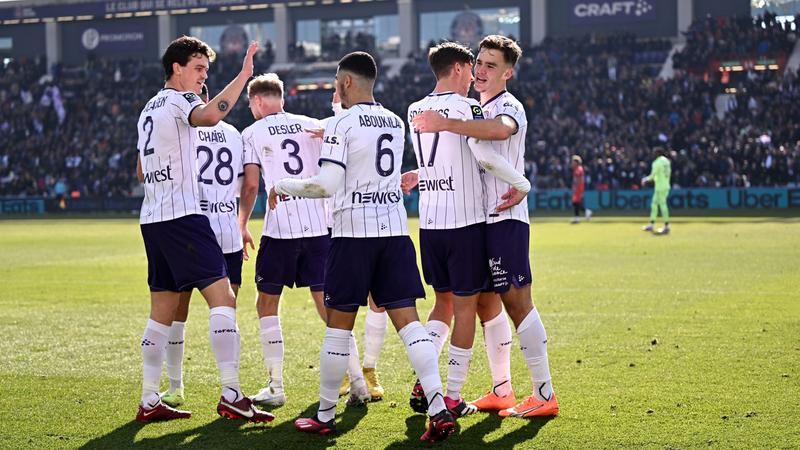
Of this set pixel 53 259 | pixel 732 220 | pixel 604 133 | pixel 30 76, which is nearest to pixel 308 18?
pixel 30 76

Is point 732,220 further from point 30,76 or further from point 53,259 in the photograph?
point 30,76

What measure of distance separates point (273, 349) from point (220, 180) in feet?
4.47

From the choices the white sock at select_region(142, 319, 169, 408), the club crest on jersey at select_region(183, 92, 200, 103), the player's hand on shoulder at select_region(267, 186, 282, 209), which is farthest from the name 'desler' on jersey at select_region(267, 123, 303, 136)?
the white sock at select_region(142, 319, 169, 408)

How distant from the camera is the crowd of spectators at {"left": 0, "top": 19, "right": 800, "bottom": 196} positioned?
133 ft

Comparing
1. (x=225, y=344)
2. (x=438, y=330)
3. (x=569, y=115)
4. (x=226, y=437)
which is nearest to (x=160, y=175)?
(x=225, y=344)

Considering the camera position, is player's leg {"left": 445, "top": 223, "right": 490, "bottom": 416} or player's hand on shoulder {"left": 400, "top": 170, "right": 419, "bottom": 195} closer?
player's leg {"left": 445, "top": 223, "right": 490, "bottom": 416}

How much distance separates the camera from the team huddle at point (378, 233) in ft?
21.4

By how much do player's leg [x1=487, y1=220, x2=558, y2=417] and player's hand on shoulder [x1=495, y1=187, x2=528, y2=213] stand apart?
125 mm

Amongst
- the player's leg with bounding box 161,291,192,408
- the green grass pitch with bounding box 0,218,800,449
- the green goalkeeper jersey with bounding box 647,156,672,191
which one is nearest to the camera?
the green grass pitch with bounding box 0,218,800,449

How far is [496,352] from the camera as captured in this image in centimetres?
735

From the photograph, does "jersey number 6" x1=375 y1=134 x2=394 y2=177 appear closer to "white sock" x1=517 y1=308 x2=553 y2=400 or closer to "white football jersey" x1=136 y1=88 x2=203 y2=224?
"white football jersey" x1=136 y1=88 x2=203 y2=224

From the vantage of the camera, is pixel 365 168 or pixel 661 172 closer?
pixel 365 168

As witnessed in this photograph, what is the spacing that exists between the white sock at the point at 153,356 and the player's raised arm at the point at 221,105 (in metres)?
1.48

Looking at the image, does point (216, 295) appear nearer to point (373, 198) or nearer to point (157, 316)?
point (157, 316)
